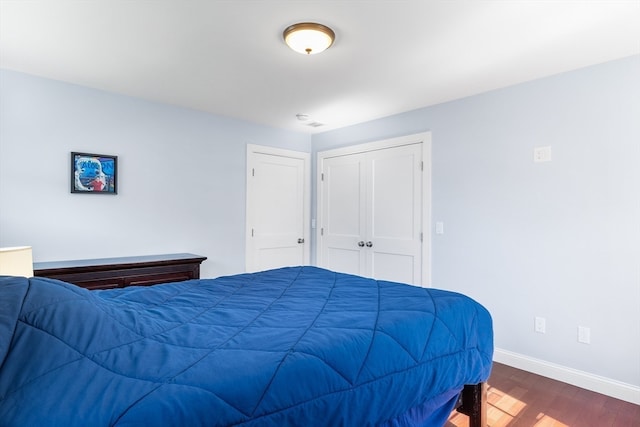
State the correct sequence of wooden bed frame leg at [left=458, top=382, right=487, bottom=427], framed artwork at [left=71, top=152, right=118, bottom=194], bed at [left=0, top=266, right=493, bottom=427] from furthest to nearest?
framed artwork at [left=71, top=152, right=118, bottom=194] → wooden bed frame leg at [left=458, top=382, right=487, bottom=427] → bed at [left=0, top=266, right=493, bottom=427]

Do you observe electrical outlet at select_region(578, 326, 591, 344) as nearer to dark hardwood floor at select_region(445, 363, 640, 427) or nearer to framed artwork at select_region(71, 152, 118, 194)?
dark hardwood floor at select_region(445, 363, 640, 427)

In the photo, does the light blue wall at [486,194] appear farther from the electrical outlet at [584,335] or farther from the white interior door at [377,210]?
the white interior door at [377,210]

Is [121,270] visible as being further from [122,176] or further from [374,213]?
[374,213]

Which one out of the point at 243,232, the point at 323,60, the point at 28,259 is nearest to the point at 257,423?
the point at 28,259

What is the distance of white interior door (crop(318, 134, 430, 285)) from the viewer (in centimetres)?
362

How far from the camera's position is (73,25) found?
2049 millimetres

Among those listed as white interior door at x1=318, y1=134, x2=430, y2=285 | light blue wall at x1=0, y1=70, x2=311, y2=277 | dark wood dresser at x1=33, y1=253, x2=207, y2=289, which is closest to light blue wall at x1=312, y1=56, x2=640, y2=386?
white interior door at x1=318, y1=134, x2=430, y2=285

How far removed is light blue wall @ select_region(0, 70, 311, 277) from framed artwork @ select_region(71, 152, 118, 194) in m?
0.05

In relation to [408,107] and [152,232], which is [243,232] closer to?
[152,232]

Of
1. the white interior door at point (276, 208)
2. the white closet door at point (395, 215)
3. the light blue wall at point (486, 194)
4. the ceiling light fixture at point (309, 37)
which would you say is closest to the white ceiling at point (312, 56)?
the ceiling light fixture at point (309, 37)

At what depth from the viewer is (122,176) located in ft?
10.7

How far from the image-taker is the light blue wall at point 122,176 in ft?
9.13

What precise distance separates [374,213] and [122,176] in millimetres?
2636

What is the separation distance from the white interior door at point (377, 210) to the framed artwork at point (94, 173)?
2434 mm
